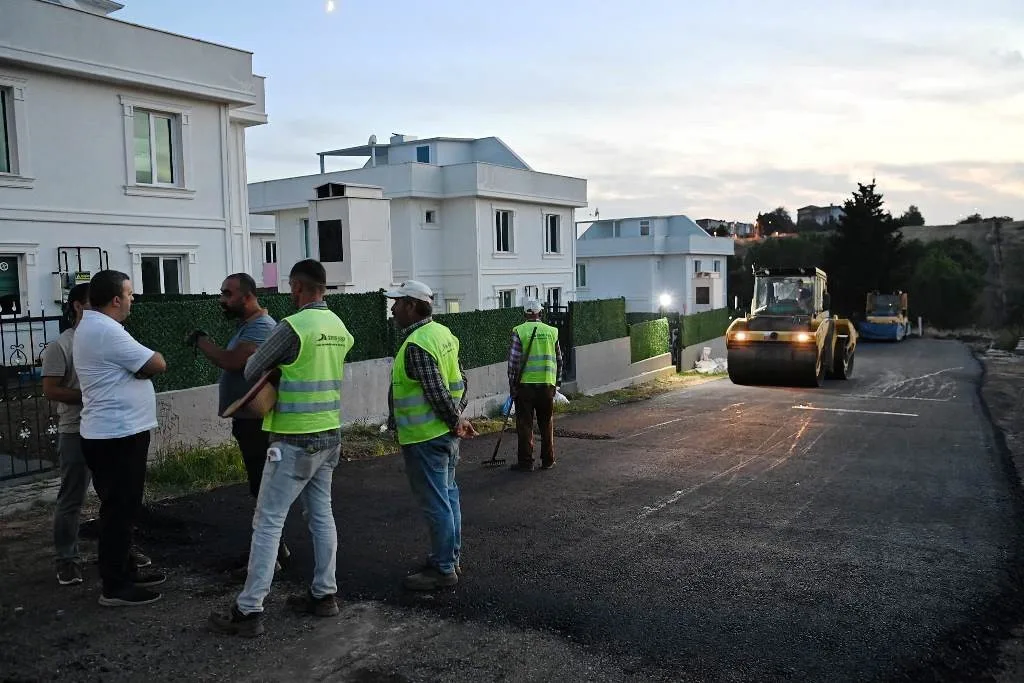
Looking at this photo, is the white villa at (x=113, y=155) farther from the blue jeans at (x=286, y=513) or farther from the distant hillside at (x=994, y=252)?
the distant hillside at (x=994, y=252)

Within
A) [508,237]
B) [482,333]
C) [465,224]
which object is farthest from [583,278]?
[482,333]

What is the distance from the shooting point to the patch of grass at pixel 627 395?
15213mm

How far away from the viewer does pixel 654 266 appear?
50031 mm

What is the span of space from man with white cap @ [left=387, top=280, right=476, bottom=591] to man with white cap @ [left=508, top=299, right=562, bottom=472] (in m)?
3.80

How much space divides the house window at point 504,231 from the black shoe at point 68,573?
2575 centimetres

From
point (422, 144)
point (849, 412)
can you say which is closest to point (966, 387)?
point (849, 412)

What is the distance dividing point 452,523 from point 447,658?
1156mm

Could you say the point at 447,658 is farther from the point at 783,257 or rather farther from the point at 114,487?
the point at 783,257

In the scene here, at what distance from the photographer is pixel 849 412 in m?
14.8

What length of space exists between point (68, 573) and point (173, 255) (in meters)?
14.7

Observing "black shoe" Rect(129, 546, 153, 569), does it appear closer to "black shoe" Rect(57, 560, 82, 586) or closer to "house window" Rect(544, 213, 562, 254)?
"black shoe" Rect(57, 560, 82, 586)

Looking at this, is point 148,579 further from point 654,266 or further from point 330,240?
point 654,266

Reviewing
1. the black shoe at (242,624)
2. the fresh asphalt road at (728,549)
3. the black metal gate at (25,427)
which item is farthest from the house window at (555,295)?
the black shoe at (242,624)

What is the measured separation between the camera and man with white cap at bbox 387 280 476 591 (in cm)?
539
